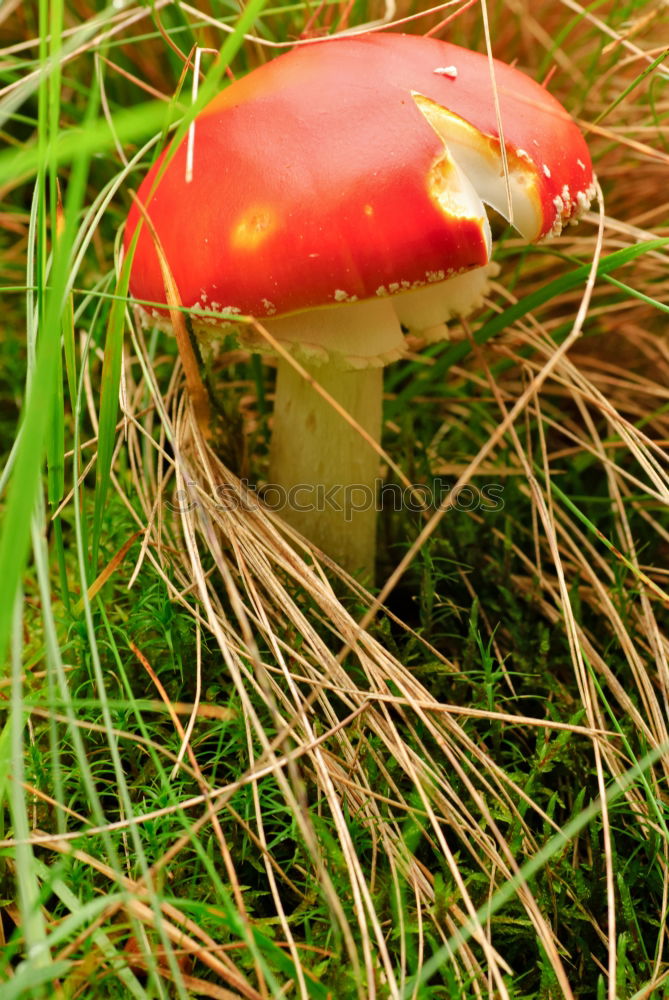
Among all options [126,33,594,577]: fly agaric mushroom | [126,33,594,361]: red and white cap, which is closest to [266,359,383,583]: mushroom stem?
[126,33,594,577]: fly agaric mushroom

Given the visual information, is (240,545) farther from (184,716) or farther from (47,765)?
(47,765)

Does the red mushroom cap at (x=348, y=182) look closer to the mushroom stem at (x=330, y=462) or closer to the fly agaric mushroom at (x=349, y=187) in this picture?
the fly agaric mushroom at (x=349, y=187)

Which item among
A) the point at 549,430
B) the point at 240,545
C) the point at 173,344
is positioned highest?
the point at 173,344

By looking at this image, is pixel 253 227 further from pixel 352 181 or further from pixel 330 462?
pixel 330 462

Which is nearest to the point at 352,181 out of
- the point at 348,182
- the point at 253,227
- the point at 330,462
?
the point at 348,182

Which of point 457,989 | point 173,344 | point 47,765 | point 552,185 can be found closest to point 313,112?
point 552,185

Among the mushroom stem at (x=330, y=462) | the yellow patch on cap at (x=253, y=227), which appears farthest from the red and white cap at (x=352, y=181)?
the mushroom stem at (x=330, y=462)

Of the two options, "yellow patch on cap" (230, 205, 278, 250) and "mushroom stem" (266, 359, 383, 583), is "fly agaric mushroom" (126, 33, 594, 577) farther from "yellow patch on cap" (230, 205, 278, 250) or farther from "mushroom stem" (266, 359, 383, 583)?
"mushroom stem" (266, 359, 383, 583)
